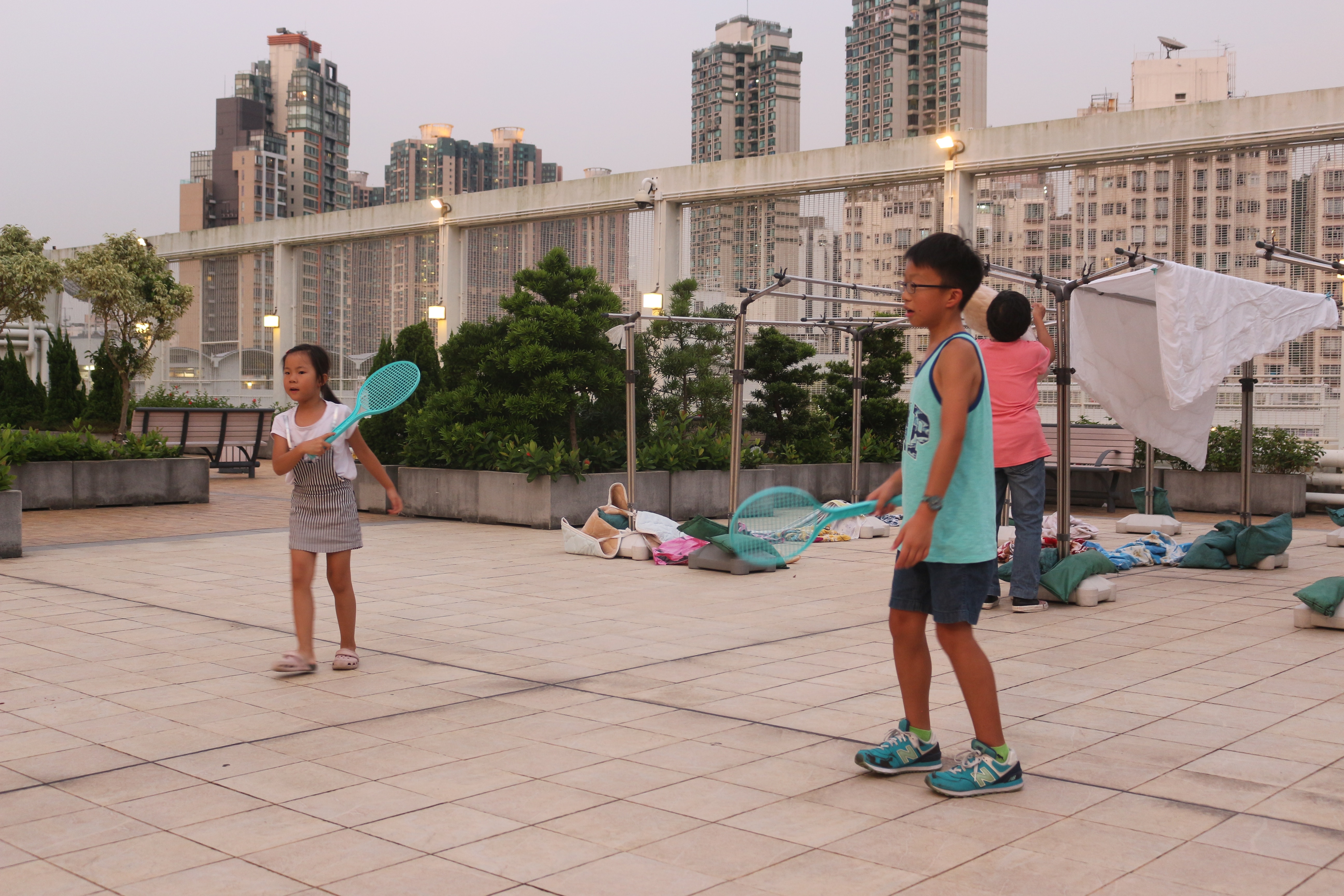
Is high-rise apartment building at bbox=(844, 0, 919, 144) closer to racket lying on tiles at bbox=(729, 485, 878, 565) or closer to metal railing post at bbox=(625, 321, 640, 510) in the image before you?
metal railing post at bbox=(625, 321, 640, 510)

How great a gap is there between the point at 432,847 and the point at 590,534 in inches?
261

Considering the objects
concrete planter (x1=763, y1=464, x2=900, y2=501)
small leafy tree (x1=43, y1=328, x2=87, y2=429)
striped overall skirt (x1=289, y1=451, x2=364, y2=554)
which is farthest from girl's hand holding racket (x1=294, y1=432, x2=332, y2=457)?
small leafy tree (x1=43, y1=328, x2=87, y2=429)

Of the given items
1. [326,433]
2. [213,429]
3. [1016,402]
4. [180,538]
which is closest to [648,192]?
[213,429]

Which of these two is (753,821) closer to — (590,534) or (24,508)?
(590,534)

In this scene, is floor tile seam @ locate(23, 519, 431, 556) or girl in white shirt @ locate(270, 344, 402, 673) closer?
girl in white shirt @ locate(270, 344, 402, 673)

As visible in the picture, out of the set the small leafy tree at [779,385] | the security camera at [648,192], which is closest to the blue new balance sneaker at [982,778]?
the small leafy tree at [779,385]

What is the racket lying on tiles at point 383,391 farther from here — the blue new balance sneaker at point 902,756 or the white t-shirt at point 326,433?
the blue new balance sneaker at point 902,756

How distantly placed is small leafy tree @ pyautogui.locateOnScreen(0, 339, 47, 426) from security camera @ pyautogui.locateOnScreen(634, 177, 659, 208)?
45.6 feet

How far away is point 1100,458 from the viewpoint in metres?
14.6

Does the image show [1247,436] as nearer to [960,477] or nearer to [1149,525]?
[1149,525]

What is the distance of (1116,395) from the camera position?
361 inches

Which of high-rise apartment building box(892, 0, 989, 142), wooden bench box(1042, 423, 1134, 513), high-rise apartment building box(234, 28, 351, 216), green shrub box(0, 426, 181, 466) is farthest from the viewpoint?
high-rise apartment building box(234, 28, 351, 216)

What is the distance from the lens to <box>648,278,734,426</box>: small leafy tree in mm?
15094

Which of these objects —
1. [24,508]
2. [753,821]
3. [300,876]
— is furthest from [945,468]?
[24,508]
